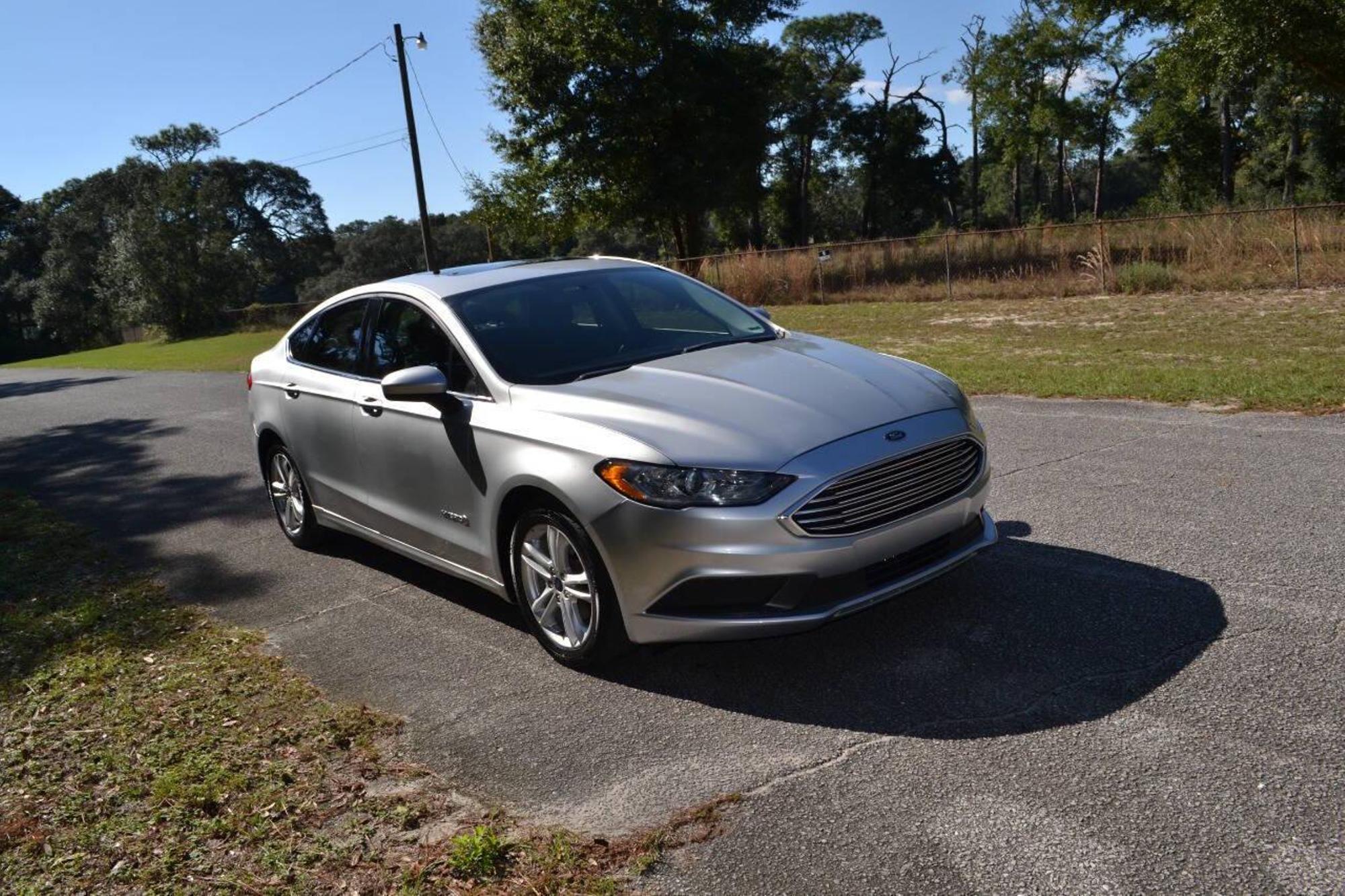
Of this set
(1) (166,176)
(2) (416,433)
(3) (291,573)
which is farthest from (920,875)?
(1) (166,176)

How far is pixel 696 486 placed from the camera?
427 centimetres

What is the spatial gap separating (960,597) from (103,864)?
3.54 m

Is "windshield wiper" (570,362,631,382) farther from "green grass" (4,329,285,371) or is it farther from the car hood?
"green grass" (4,329,285,371)

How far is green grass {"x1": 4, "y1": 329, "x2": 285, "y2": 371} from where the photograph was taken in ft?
99.2

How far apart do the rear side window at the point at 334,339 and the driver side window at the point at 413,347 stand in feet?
0.78

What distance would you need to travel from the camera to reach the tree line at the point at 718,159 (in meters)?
36.8

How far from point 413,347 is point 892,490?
2733 millimetres

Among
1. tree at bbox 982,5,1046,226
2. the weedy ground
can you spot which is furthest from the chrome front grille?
tree at bbox 982,5,1046,226

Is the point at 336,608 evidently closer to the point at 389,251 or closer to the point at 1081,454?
the point at 1081,454

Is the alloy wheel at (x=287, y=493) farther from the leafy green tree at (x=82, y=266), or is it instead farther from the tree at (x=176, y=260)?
the leafy green tree at (x=82, y=266)

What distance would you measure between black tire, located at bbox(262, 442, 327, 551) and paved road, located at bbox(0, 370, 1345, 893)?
23 centimetres

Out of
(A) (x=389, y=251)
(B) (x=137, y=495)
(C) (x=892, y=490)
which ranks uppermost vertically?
(A) (x=389, y=251)

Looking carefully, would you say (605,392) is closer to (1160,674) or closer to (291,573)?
(1160,674)

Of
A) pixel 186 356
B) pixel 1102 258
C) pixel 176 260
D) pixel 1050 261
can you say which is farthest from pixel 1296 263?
pixel 176 260
